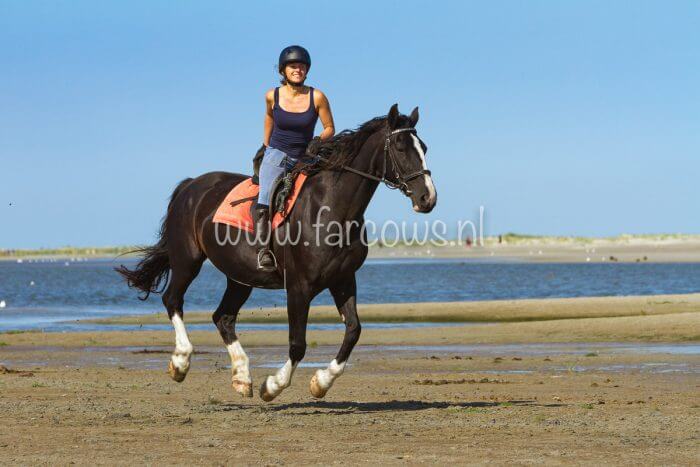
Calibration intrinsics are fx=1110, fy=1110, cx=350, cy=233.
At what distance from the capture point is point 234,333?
42.3 feet

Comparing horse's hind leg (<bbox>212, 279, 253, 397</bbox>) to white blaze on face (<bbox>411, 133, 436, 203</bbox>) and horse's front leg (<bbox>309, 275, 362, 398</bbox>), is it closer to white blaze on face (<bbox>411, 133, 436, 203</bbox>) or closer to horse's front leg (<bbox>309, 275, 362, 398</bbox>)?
horse's front leg (<bbox>309, 275, 362, 398</bbox>)

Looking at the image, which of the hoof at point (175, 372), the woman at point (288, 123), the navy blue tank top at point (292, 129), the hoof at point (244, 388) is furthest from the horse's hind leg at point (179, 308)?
the navy blue tank top at point (292, 129)

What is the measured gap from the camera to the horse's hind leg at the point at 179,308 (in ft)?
41.8

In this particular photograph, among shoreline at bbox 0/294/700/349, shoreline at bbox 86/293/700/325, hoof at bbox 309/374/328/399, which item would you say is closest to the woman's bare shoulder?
hoof at bbox 309/374/328/399

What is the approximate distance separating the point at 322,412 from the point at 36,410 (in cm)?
298

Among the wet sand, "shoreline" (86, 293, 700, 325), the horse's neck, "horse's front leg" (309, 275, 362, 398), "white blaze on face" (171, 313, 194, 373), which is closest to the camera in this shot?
the wet sand

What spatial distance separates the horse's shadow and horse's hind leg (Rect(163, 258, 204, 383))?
31.1 inches

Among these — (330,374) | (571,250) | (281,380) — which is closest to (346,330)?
(330,374)

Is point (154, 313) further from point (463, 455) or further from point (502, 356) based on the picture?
point (463, 455)

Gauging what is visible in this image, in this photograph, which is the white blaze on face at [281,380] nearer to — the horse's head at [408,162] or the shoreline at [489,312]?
the horse's head at [408,162]

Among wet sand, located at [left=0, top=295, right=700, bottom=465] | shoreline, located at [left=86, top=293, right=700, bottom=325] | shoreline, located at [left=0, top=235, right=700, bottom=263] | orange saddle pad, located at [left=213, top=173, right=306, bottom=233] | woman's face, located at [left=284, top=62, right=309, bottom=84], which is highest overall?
woman's face, located at [left=284, top=62, right=309, bottom=84]

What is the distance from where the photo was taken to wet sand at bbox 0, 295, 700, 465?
8.85 meters

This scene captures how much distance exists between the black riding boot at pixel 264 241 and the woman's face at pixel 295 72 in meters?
1.40

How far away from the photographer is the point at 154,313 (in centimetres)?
3653
